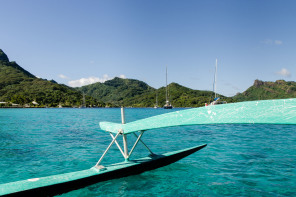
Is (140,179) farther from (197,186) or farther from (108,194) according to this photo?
(197,186)

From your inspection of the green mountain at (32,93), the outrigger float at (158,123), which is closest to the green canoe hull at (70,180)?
the outrigger float at (158,123)

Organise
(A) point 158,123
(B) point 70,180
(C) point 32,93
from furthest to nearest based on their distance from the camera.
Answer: (C) point 32,93
(B) point 70,180
(A) point 158,123

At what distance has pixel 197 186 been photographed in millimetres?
6617

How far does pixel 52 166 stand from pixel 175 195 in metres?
6.04

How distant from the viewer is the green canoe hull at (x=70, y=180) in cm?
461

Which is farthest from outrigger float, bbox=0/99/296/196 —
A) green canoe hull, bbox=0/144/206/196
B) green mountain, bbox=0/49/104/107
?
green mountain, bbox=0/49/104/107

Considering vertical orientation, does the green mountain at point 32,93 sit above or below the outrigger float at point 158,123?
above

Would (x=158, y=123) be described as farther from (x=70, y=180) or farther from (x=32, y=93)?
(x=32, y=93)

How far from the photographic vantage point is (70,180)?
17.1ft

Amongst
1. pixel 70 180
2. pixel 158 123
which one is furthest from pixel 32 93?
pixel 158 123

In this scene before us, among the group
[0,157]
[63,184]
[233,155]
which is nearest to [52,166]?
[0,157]

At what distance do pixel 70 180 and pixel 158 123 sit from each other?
2.63m

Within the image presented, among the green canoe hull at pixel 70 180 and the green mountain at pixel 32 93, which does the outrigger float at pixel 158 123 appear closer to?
the green canoe hull at pixel 70 180

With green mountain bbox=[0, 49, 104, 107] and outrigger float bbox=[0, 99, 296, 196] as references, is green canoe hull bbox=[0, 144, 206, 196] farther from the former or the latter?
green mountain bbox=[0, 49, 104, 107]
